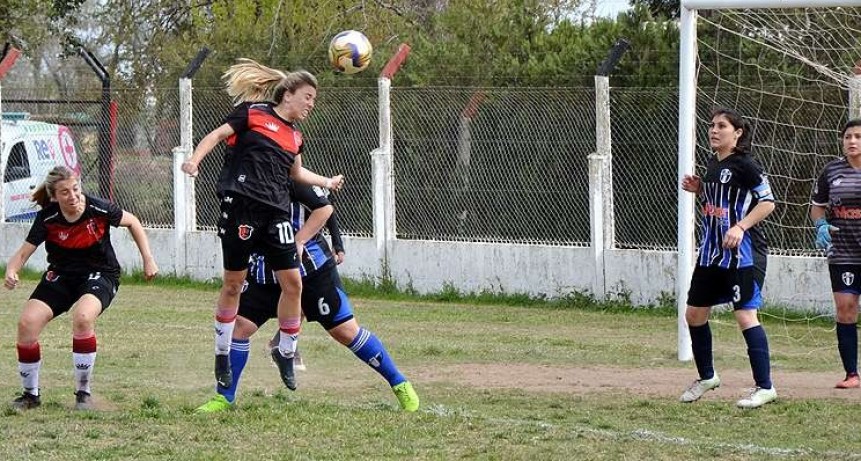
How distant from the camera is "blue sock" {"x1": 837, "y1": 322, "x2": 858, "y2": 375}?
9.74 m

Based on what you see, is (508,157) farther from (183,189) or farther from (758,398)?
(758,398)

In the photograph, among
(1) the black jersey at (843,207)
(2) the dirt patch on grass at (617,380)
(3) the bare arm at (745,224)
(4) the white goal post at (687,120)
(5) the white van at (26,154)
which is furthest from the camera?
(5) the white van at (26,154)

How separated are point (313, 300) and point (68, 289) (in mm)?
Answer: 1545

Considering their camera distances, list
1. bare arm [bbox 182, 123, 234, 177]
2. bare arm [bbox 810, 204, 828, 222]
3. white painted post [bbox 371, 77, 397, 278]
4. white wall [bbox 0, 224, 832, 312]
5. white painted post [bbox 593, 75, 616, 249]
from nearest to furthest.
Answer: bare arm [bbox 182, 123, 234, 177], bare arm [bbox 810, 204, 828, 222], white wall [bbox 0, 224, 832, 312], white painted post [bbox 593, 75, 616, 249], white painted post [bbox 371, 77, 397, 278]

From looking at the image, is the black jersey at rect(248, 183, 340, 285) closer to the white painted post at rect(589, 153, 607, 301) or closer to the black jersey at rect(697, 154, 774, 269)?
the black jersey at rect(697, 154, 774, 269)

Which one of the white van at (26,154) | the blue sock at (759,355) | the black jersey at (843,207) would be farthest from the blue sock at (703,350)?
the white van at (26,154)

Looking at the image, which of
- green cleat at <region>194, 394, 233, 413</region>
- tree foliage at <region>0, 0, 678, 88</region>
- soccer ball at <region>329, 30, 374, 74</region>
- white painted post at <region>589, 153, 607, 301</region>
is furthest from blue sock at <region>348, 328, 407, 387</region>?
tree foliage at <region>0, 0, 678, 88</region>

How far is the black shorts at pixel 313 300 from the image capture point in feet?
28.0

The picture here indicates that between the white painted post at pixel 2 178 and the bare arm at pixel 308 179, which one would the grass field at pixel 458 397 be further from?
the white painted post at pixel 2 178

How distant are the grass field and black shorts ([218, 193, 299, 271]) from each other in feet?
2.88

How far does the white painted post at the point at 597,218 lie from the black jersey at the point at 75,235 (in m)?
7.14

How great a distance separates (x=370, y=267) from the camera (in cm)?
1692

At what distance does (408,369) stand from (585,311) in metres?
4.58

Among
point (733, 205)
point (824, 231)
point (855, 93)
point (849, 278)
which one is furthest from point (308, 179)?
point (855, 93)
